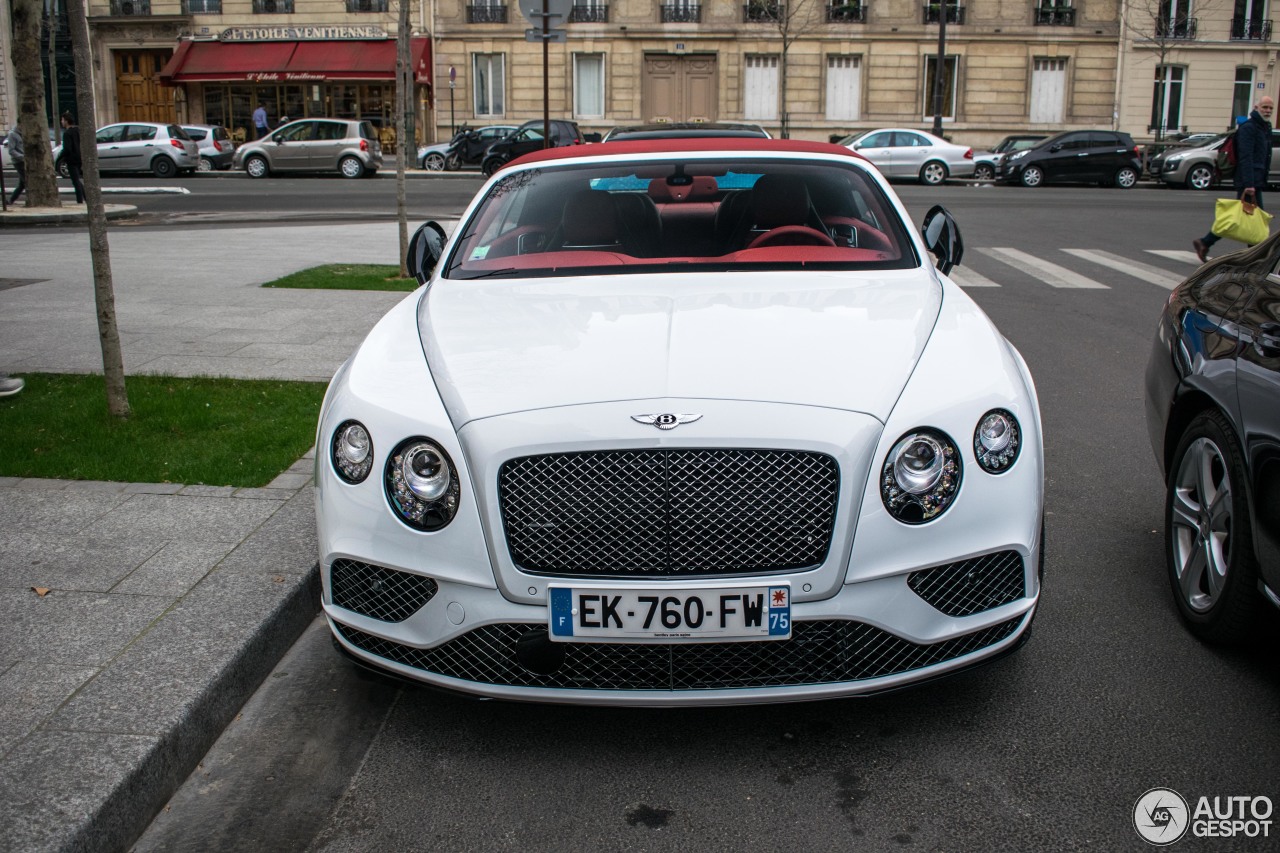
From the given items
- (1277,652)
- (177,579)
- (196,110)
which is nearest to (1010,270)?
(1277,652)

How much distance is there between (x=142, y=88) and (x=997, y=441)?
47243mm

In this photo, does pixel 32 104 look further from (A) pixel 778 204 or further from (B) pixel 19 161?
(A) pixel 778 204

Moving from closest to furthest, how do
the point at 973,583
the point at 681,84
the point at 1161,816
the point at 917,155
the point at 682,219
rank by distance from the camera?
the point at 1161,816, the point at 973,583, the point at 682,219, the point at 917,155, the point at 681,84

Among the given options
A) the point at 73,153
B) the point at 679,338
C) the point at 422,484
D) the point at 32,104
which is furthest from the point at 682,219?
the point at 73,153

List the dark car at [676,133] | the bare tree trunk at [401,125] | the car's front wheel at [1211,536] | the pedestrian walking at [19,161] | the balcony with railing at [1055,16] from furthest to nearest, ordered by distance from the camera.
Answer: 1. the balcony with railing at [1055,16]
2. the pedestrian walking at [19,161]
3. the bare tree trunk at [401,125]
4. the dark car at [676,133]
5. the car's front wheel at [1211,536]

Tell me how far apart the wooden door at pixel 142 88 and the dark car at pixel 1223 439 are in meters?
45.4

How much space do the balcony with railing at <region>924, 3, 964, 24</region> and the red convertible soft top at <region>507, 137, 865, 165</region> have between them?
39.6m

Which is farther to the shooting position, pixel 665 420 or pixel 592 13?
pixel 592 13

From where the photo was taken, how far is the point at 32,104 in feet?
63.4

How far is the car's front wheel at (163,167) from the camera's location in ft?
109

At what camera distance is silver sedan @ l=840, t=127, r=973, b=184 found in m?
31.0

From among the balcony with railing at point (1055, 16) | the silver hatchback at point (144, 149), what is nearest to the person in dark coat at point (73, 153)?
the silver hatchback at point (144, 149)

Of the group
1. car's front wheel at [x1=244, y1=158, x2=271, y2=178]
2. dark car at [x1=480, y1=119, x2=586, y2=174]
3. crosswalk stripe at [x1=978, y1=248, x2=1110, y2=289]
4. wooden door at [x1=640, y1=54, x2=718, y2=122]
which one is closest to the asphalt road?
crosswalk stripe at [x1=978, y1=248, x2=1110, y2=289]

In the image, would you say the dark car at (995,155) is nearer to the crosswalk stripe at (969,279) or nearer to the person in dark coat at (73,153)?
the crosswalk stripe at (969,279)
